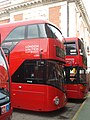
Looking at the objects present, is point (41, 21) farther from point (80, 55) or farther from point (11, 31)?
point (80, 55)

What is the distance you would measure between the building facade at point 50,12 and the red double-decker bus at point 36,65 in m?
18.6

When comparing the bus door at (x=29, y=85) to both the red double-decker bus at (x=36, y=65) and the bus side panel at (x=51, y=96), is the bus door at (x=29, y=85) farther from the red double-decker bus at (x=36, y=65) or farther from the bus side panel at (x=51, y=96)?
the bus side panel at (x=51, y=96)

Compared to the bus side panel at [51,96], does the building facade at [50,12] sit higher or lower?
higher

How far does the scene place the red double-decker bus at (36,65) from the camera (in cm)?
978

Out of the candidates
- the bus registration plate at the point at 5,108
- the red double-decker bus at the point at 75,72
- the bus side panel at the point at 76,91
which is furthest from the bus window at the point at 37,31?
the bus registration plate at the point at 5,108

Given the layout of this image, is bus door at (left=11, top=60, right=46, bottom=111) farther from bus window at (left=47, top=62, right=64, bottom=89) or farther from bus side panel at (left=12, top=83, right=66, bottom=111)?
bus window at (left=47, top=62, right=64, bottom=89)

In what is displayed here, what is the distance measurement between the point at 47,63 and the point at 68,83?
4349 millimetres

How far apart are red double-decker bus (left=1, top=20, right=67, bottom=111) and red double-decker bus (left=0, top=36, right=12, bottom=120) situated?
3.77 meters

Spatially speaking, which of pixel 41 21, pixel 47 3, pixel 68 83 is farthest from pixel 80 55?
pixel 47 3

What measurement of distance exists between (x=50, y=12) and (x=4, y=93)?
28069 millimetres

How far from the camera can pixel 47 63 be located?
9766mm

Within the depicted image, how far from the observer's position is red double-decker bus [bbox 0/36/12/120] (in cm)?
526

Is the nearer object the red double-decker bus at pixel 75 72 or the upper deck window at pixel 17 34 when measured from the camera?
the upper deck window at pixel 17 34

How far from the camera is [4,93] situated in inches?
220
